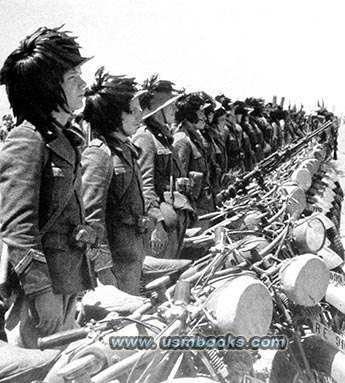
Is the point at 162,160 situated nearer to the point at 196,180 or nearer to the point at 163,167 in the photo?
the point at 163,167

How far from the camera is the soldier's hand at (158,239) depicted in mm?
4539

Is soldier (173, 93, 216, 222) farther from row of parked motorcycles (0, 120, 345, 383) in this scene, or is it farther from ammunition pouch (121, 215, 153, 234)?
row of parked motorcycles (0, 120, 345, 383)

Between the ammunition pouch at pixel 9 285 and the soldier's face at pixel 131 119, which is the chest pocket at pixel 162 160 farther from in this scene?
the ammunition pouch at pixel 9 285

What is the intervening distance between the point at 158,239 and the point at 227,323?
7.59 feet

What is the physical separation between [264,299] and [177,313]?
14.8 inches

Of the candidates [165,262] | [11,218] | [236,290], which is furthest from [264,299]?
[165,262]

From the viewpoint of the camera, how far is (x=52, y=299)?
2539 mm

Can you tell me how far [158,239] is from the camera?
15.0ft

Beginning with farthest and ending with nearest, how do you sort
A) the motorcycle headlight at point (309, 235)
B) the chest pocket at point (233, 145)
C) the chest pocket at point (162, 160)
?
1. the chest pocket at point (233, 145)
2. the chest pocket at point (162, 160)
3. the motorcycle headlight at point (309, 235)

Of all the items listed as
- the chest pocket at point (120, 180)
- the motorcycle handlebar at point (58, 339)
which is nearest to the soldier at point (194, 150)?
the chest pocket at point (120, 180)

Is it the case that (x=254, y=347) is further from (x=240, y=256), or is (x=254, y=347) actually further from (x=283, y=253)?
(x=283, y=253)

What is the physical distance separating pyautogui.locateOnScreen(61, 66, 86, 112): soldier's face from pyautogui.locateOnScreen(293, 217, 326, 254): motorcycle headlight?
1509 millimetres

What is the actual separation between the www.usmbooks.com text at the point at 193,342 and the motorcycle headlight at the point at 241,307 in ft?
0.12

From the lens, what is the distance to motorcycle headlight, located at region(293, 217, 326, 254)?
351cm
